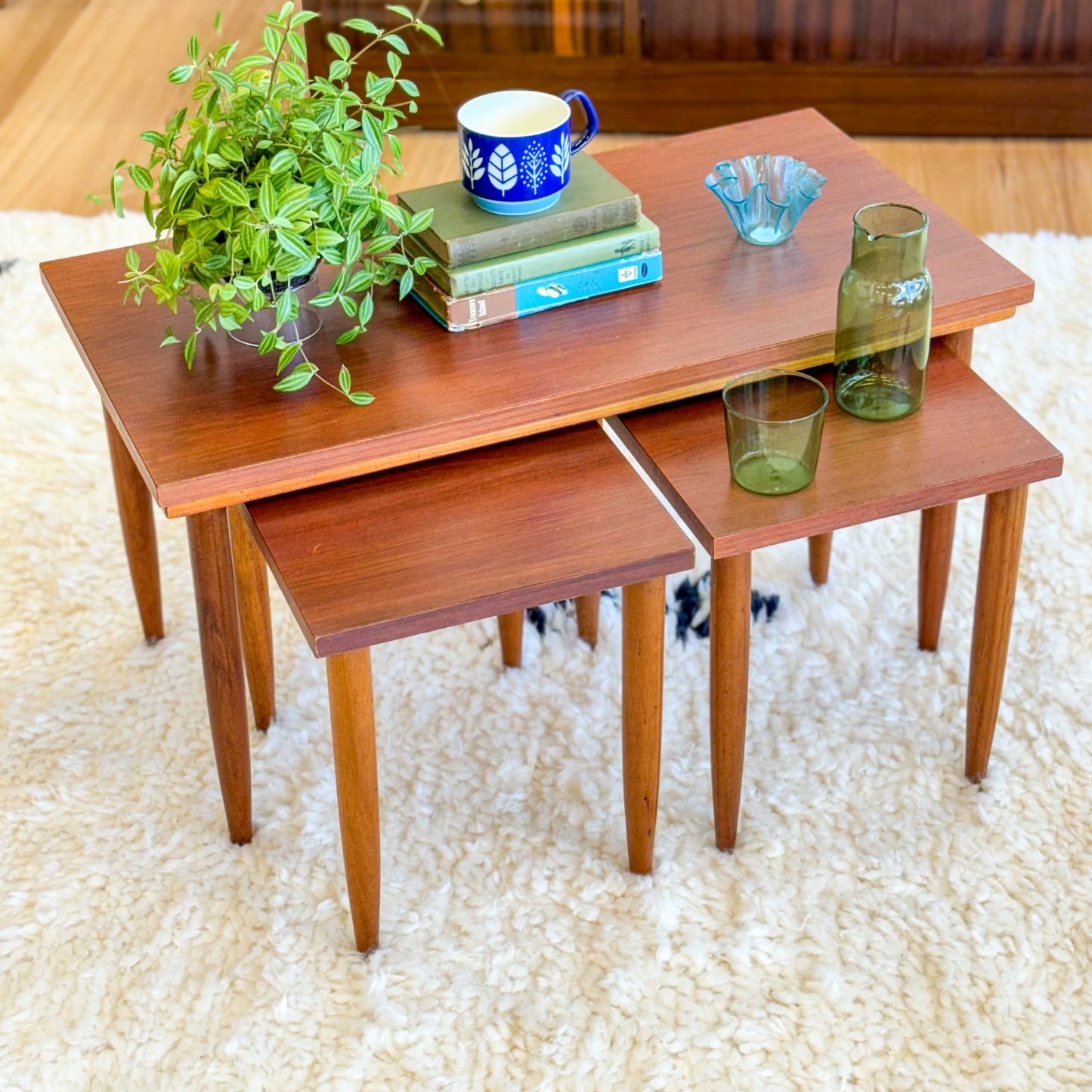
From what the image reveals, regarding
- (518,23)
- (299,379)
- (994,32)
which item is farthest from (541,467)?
(994,32)

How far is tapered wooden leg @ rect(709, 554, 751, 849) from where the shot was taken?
4.49 feet

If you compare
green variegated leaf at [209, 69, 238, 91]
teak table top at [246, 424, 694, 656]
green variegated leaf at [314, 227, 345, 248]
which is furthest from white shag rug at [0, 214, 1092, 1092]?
green variegated leaf at [209, 69, 238, 91]

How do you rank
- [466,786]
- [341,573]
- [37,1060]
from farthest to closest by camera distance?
[466,786] < [37,1060] < [341,573]

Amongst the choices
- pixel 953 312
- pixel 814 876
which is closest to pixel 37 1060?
pixel 814 876

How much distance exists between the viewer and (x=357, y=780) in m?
1.34

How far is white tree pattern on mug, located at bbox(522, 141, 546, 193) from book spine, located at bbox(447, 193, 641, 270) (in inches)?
1.3

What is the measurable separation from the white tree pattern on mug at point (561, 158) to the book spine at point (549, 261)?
0.07 metres

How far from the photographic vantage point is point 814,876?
152 cm

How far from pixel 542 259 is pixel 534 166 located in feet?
0.29

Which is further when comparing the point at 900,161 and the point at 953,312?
the point at 900,161

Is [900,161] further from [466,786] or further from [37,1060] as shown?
[37,1060]

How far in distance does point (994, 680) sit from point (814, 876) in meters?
0.28

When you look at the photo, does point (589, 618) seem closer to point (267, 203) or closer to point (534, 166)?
point (534, 166)

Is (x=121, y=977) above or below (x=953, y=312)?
below
